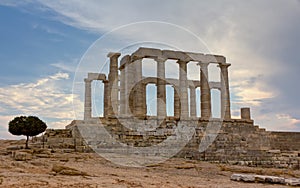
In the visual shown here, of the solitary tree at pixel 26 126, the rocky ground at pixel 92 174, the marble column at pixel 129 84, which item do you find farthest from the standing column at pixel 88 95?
the rocky ground at pixel 92 174

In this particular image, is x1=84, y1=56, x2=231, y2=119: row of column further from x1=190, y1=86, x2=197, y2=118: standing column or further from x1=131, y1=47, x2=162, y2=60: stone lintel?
x1=190, y1=86, x2=197, y2=118: standing column

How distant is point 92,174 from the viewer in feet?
40.9

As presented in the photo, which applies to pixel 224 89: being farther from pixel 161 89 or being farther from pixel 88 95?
pixel 88 95

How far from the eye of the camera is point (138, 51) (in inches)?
1250

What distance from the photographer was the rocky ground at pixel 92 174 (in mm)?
10570

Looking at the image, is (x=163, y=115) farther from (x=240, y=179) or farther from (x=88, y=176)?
(x=88, y=176)

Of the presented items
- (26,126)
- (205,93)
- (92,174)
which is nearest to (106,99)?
(205,93)

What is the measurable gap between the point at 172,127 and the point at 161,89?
6.22m

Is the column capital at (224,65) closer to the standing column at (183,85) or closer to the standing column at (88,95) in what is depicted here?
the standing column at (183,85)

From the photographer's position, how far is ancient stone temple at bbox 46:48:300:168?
22812 millimetres

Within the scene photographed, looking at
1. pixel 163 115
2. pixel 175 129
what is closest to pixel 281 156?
pixel 175 129

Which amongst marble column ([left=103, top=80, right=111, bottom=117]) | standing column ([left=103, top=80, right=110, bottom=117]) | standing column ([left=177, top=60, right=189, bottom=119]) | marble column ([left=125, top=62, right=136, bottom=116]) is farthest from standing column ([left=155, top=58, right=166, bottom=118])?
standing column ([left=103, top=80, right=110, bottom=117])

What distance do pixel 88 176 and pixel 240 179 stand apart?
5.89m

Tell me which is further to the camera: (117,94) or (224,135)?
(117,94)
